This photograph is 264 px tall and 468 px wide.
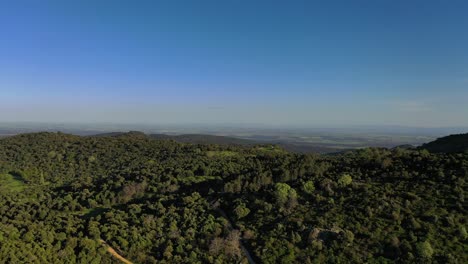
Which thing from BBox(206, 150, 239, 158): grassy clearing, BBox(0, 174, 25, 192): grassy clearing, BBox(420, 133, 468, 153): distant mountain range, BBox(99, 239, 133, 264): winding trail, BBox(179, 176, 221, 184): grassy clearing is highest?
BBox(420, 133, 468, 153): distant mountain range

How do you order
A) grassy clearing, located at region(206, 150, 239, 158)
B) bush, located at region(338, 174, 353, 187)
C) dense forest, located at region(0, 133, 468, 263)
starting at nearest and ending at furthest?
dense forest, located at region(0, 133, 468, 263), bush, located at region(338, 174, 353, 187), grassy clearing, located at region(206, 150, 239, 158)

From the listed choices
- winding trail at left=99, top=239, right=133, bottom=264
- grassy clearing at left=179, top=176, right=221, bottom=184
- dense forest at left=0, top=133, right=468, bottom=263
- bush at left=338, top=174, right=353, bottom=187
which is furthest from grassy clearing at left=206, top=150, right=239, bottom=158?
winding trail at left=99, top=239, right=133, bottom=264

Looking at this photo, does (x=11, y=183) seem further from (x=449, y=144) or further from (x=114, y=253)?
(x=449, y=144)

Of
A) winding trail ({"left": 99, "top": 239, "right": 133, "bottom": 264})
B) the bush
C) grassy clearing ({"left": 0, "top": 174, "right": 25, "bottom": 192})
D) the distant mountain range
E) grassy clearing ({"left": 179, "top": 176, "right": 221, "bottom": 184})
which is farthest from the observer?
the distant mountain range

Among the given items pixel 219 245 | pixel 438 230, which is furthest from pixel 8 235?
pixel 438 230

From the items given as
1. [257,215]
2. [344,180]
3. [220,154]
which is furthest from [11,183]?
[344,180]

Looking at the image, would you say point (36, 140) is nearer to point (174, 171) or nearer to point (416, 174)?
point (174, 171)

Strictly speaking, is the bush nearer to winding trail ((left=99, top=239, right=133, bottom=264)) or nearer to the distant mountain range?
winding trail ((left=99, top=239, right=133, bottom=264))
